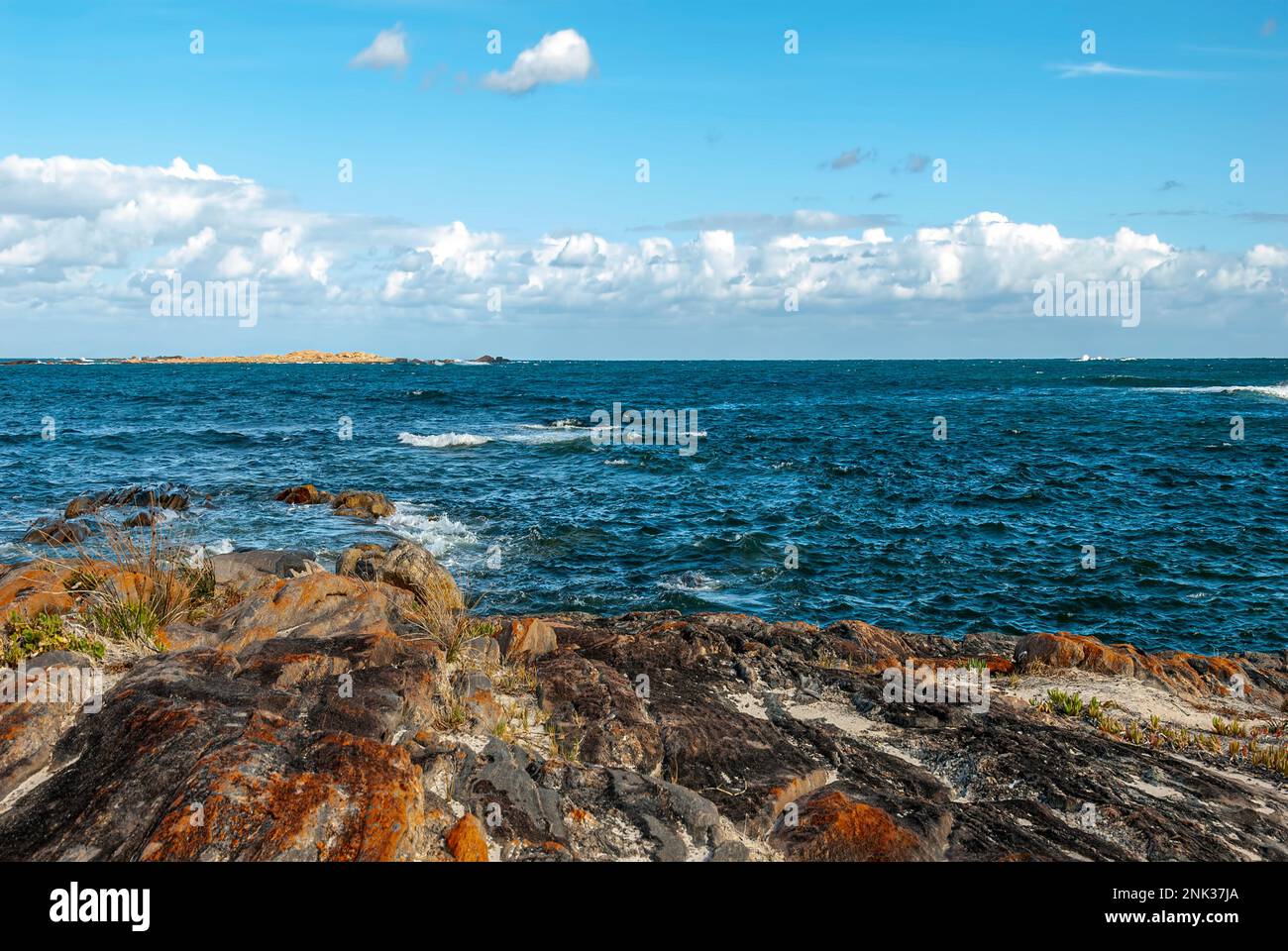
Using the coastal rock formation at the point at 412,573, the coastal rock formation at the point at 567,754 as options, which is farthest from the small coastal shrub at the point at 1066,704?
the coastal rock formation at the point at 412,573

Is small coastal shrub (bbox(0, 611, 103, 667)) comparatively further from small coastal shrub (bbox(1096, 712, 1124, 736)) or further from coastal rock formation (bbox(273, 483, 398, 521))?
coastal rock formation (bbox(273, 483, 398, 521))

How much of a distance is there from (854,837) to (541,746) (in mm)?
2636

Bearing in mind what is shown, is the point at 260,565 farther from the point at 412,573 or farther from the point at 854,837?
the point at 854,837

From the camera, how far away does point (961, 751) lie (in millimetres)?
7102

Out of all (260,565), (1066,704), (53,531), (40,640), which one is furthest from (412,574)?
(53,531)

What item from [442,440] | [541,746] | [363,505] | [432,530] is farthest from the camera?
[442,440]

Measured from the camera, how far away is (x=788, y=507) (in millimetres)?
25953

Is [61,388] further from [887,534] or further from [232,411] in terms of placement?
[887,534]

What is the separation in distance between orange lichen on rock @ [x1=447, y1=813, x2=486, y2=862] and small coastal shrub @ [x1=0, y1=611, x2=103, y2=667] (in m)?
3.88

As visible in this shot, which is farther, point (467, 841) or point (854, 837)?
point (854, 837)

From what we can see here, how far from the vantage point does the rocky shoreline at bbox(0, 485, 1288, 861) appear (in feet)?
15.2
